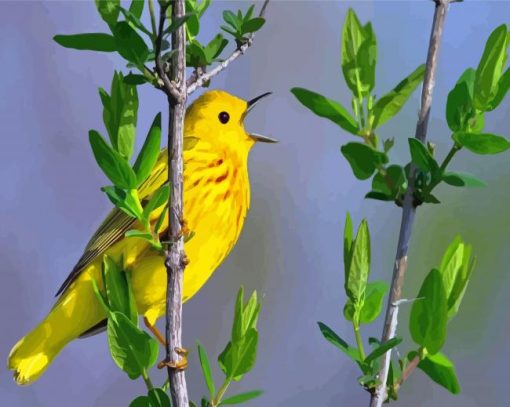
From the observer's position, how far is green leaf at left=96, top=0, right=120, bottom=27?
0.58 metres

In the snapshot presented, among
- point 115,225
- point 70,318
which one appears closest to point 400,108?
point 115,225

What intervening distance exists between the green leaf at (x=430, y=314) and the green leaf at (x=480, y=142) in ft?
0.29

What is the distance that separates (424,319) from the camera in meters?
0.58

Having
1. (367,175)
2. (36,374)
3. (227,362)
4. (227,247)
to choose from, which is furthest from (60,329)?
(367,175)

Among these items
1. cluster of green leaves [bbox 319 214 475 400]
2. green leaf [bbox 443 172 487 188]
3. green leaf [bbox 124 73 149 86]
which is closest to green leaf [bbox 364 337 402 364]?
cluster of green leaves [bbox 319 214 475 400]

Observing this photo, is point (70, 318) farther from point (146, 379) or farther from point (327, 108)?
point (327, 108)

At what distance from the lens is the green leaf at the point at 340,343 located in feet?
1.90

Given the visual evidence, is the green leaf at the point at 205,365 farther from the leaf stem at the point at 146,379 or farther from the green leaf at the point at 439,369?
the green leaf at the point at 439,369

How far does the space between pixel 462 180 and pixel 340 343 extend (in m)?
0.14

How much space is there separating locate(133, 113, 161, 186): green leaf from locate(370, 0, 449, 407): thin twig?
0.17 meters

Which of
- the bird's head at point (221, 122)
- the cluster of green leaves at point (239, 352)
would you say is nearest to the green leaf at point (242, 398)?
the cluster of green leaves at point (239, 352)

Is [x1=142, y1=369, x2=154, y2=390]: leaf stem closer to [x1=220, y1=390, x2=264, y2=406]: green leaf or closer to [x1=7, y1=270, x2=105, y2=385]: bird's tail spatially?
[x1=220, y1=390, x2=264, y2=406]: green leaf

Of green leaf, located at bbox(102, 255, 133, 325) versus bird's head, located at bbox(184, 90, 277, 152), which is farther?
bird's head, located at bbox(184, 90, 277, 152)

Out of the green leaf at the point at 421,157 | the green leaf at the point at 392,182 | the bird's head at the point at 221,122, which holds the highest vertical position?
the green leaf at the point at 421,157
